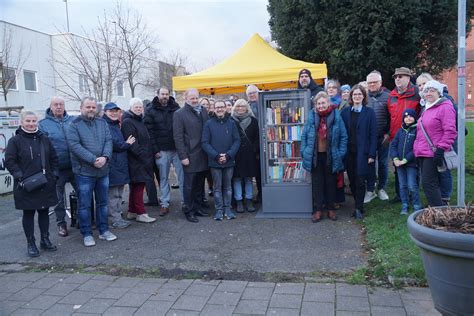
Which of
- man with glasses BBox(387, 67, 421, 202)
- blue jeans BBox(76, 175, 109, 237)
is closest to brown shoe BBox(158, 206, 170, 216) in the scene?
blue jeans BBox(76, 175, 109, 237)

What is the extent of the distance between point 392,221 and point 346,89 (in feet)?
8.78

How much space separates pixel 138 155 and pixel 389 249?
12.5ft

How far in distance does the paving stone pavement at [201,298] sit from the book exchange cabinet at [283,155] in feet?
8.04

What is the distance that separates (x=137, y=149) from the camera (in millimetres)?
6227

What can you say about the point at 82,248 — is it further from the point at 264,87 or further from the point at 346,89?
the point at 264,87

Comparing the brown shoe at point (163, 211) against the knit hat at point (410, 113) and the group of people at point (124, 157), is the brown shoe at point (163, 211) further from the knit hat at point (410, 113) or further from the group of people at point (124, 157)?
the knit hat at point (410, 113)

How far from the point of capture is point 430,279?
10.5 feet

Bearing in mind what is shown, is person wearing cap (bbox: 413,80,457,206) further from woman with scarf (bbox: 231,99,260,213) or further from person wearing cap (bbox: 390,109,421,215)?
woman with scarf (bbox: 231,99,260,213)

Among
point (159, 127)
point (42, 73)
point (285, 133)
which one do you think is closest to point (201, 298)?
point (285, 133)

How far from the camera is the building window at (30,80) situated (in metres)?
21.5

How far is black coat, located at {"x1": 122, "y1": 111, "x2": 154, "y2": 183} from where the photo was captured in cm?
625

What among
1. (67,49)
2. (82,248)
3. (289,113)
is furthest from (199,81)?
(67,49)

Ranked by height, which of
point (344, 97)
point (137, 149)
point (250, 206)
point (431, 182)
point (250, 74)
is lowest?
point (250, 206)

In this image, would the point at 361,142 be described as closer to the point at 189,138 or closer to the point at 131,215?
the point at 189,138
